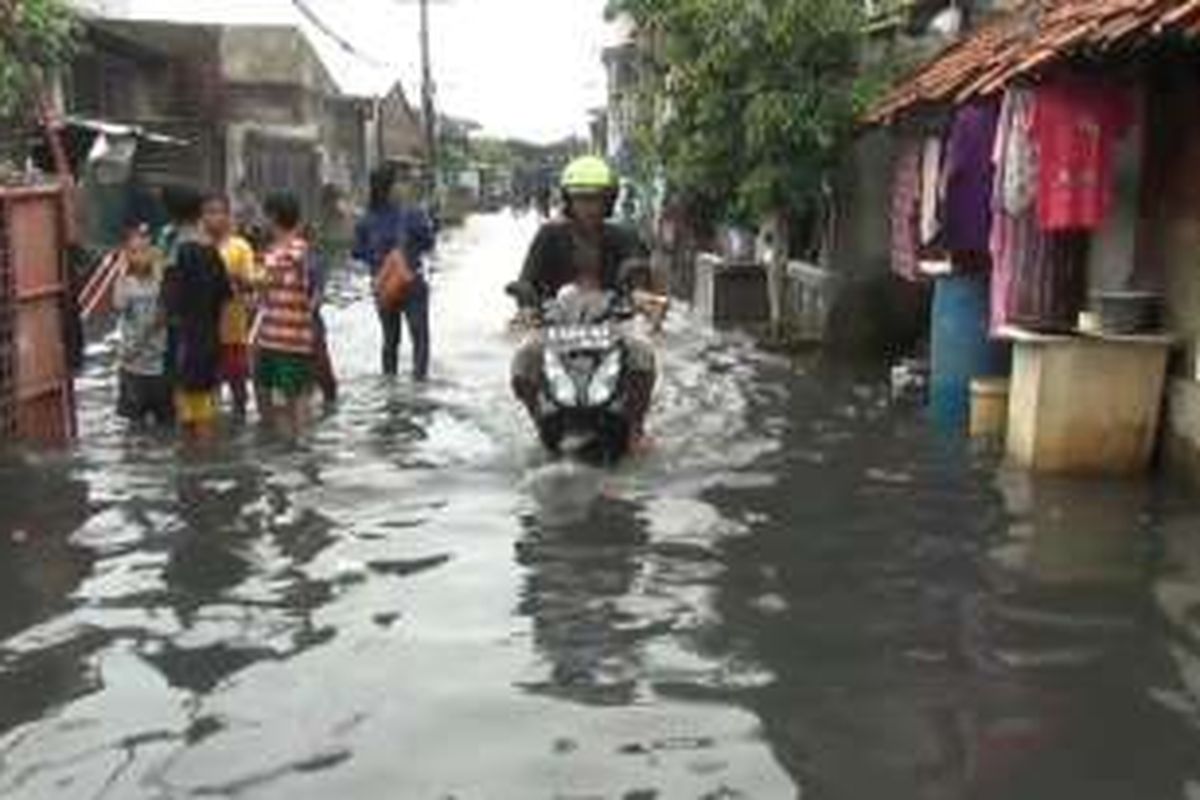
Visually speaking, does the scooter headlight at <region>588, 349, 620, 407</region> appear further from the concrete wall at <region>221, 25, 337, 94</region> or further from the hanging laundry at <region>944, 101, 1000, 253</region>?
the concrete wall at <region>221, 25, 337, 94</region>

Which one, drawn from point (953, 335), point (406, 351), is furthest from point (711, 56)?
point (953, 335)

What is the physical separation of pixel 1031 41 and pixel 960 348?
7.51ft

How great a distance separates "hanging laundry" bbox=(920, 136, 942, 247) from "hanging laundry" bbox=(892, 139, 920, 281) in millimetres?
600

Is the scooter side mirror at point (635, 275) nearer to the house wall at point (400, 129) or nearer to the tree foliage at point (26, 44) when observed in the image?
the tree foliage at point (26, 44)

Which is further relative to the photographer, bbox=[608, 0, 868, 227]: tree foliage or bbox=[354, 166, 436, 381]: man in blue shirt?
bbox=[608, 0, 868, 227]: tree foliage

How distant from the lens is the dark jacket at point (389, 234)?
16094mm

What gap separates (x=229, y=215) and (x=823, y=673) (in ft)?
23.7

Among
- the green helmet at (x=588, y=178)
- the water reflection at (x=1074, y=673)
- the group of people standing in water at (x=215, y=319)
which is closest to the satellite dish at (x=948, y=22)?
the group of people standing in water at (x=215, y=319)

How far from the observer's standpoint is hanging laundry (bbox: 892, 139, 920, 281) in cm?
1662

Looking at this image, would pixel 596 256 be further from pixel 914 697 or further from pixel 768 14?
pixel 768 14

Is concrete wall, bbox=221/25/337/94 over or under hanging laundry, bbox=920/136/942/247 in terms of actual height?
over

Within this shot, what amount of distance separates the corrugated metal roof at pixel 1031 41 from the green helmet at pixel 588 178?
7.65 ft

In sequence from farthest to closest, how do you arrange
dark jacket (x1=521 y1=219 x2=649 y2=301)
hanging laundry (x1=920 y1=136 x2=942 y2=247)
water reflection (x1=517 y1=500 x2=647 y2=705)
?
hanging laundry (x1=920 y1=136 x2=942 y2=247), dark jacket (x1=521 y1=219 x2=649 y2=301), water reflection (x1=517 y1=500 x2=647 y2=705)

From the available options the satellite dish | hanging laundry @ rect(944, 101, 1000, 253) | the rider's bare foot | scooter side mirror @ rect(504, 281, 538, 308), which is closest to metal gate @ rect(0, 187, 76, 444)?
scooter side mirror @ rect(504, 281, 538, 308)
